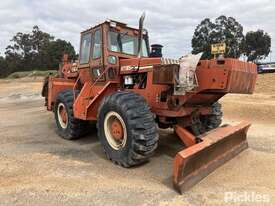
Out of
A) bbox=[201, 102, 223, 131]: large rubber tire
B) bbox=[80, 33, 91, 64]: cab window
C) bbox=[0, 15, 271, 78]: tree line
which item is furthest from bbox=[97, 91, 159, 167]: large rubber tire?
bbox=[0, 15, 271, 78]: tree line

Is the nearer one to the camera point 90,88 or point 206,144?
point 206,144

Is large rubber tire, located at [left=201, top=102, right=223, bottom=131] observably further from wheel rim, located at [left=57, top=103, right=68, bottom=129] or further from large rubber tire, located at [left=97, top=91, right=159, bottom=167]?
wheel rim, located at [left=57, top=103, right=68, bottom=129]

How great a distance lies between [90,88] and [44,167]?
88.6 inches

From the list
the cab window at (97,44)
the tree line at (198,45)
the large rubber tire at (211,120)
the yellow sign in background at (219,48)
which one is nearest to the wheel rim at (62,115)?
the cab window at (97,44)

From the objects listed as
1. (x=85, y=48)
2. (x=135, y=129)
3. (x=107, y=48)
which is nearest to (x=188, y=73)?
(x=135, y=129)

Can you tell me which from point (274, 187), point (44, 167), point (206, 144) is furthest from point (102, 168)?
point (274, 187)

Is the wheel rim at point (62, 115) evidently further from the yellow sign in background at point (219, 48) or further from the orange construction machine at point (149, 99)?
the yellow sign in background at point (219, 48)

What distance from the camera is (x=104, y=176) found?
600 centimetres

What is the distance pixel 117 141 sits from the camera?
6.75 metres

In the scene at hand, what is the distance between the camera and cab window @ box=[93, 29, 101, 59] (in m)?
7.80

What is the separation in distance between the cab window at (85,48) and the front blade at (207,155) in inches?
136

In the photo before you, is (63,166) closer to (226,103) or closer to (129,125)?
(129,125)

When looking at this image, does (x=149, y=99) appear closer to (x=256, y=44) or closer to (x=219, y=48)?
(x=219, y=48)

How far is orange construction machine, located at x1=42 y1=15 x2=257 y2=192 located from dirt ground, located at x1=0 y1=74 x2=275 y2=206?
0.82ft
